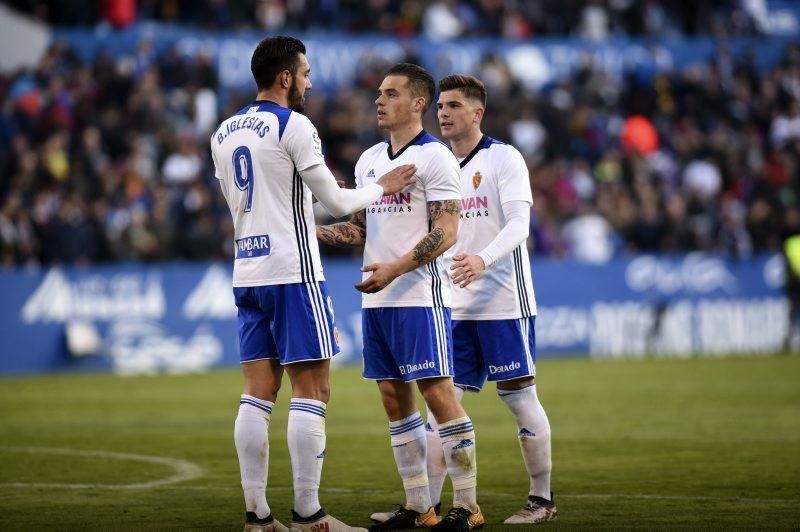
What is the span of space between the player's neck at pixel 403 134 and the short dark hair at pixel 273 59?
831mm

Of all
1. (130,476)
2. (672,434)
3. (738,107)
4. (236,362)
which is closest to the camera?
(130,476)

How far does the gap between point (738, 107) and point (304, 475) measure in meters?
25.3

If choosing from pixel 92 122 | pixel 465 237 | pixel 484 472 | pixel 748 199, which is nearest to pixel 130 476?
pixel 484 472

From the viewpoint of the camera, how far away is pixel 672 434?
12773mm

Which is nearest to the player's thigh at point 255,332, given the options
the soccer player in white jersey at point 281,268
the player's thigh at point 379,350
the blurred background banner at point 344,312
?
the soccer player in white jersey at point 281,268

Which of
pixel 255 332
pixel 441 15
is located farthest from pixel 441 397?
pixel 441 15

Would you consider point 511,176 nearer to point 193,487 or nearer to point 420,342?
point 420,342

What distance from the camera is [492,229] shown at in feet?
28.4

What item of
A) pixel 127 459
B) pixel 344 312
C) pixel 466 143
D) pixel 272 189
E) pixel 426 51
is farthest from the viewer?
pixel 426 51

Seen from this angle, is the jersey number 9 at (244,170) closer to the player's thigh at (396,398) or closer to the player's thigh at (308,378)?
the player's thigh at (308,378)

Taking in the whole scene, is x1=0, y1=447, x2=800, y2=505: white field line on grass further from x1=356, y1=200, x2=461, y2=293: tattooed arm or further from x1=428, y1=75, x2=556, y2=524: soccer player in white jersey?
x1=356, y1=200, x2=461, y2=293: tattooed arm

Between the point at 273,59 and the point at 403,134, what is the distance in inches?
39.1

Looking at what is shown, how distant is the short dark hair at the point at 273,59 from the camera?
24.1ft

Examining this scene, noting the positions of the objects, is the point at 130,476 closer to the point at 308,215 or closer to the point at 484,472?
the point at 484,472
